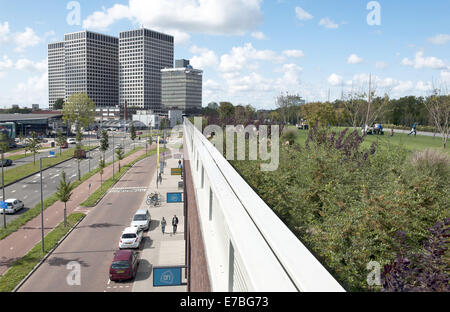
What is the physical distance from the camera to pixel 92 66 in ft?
537

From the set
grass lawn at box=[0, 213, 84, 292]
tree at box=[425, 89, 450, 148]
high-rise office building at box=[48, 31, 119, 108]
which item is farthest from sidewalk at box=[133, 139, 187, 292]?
high-rise office building at box=[48, 31, 119, 108]

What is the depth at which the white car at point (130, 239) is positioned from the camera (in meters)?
19.3

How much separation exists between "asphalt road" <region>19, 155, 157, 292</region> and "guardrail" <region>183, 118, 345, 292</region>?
11.3 m

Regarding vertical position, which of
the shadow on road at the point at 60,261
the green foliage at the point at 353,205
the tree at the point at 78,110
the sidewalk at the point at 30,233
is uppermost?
the tree at the point at 78,110

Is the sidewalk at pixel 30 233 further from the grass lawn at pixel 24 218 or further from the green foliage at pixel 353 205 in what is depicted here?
the green foliage at pixel 353 205

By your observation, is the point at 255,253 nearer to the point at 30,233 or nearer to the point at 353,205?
the point at 353,205

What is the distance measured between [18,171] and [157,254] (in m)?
31.5

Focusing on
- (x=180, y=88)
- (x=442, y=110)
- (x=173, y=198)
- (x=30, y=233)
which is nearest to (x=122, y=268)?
(x=173, y=198)

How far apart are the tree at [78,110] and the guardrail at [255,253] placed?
95.8m

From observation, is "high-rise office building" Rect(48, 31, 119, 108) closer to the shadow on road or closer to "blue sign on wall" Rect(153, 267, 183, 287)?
the shadow on road

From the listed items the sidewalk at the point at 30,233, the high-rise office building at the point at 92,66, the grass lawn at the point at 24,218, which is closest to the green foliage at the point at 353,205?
the sidewalk at the point at 30,233

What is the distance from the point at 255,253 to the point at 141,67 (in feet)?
563

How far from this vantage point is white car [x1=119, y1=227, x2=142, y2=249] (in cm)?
1931
